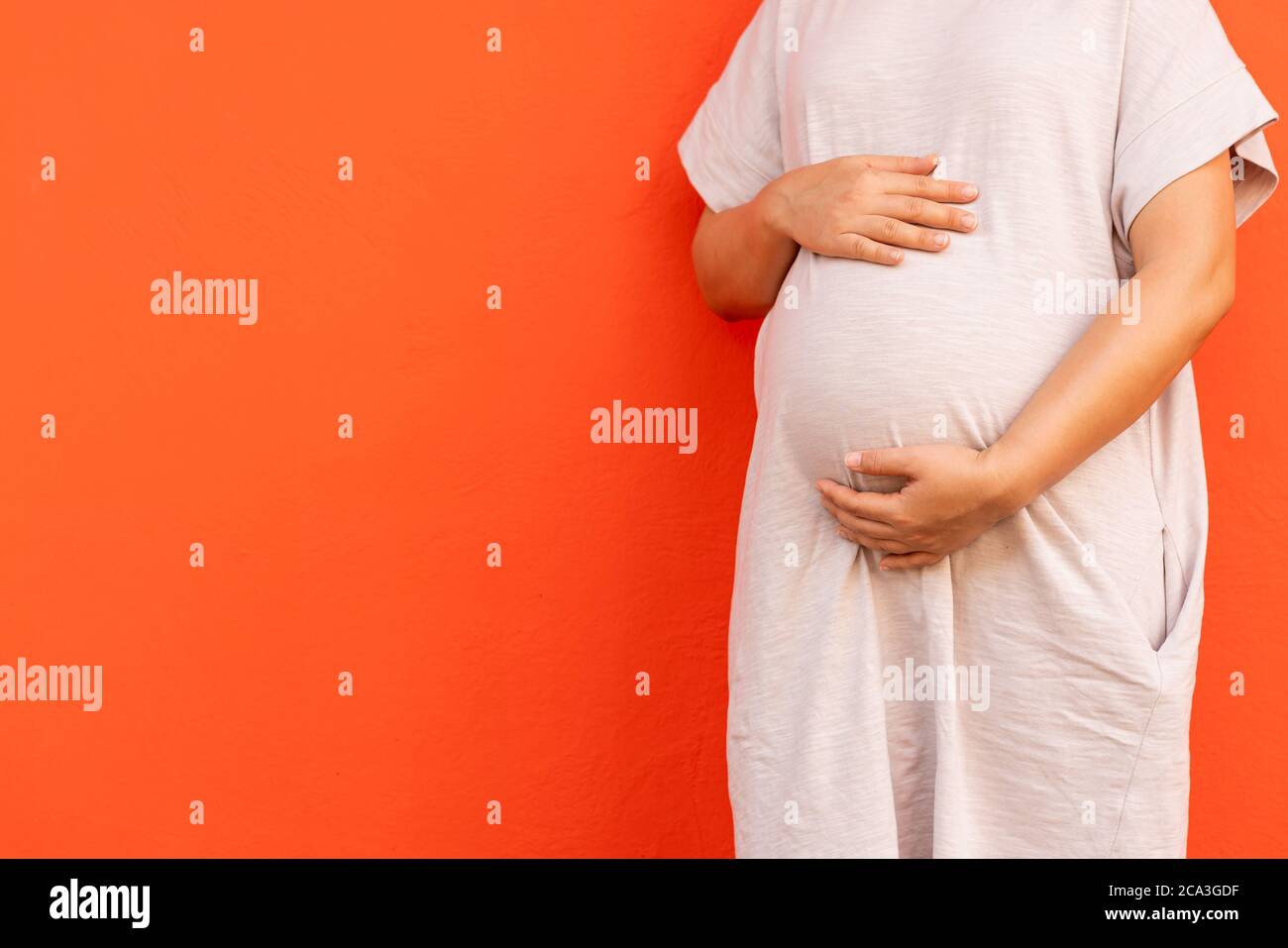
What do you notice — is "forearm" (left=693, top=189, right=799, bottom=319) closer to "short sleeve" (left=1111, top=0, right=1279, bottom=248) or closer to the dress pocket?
"short sleeve" (left=1111, top=0, right=1279, bottom=248)

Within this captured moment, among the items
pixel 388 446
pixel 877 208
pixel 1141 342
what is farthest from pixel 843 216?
pixel 388 446

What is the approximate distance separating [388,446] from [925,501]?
587 millimetres

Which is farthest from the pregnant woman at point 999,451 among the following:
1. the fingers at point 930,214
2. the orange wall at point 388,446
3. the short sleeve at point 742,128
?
the orange wall at point 388,446

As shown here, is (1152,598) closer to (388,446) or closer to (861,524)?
(861,524)

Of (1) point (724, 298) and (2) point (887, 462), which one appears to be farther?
(1) point (724, 298)

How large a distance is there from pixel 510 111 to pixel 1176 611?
786 millimetres

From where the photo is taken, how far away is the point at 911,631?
2.91 ft

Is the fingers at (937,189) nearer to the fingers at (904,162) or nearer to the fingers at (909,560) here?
the fingers at (904,162)

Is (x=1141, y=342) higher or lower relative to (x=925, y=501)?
higher

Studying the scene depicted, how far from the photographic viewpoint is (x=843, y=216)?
2.94 feet

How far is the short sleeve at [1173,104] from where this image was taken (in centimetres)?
85

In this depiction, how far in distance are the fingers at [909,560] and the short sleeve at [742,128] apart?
1.26 ft

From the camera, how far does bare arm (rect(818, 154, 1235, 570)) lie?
2.68ft
